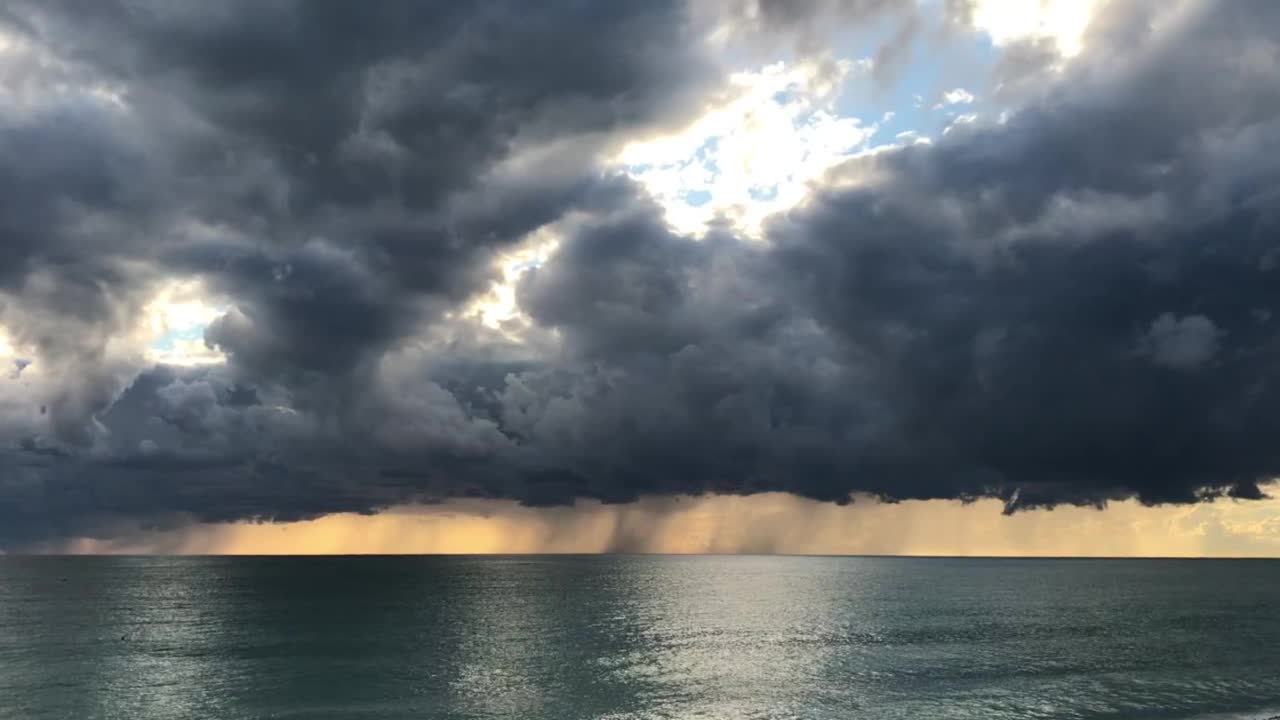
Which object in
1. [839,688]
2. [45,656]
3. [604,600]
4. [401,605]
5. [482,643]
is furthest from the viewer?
[604,600]

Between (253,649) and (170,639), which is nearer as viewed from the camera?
(253,649)

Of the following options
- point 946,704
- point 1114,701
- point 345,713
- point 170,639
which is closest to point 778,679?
point 946,704

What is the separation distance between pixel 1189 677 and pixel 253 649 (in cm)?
9929

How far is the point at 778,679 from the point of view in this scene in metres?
78.8

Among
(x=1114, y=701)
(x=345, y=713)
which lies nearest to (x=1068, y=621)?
(x=1114, y=701)

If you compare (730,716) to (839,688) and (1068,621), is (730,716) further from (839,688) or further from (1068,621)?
(1068,621)

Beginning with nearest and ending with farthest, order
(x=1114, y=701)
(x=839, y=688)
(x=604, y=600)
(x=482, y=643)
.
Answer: (x=1114, y=701)
(x=839, y=688)
(x=482, y=643)
(x=604, y=600)

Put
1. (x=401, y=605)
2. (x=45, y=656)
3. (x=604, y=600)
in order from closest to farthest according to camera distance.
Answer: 1. (x=45, y=656)
2. (x=401, y=605)
3. (x=604, y=600)

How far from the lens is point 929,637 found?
366ft

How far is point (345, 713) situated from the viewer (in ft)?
209

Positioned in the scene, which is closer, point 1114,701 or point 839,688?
point 1114,701

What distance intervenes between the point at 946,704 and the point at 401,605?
128413mm

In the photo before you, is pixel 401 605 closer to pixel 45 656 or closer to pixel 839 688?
pixel 45 656

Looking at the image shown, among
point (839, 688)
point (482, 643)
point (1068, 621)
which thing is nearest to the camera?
point (839, 688)
